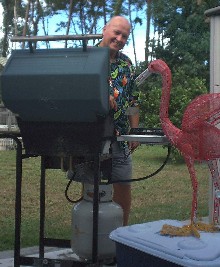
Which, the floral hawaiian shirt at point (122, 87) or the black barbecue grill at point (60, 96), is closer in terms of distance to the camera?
the black barbecue grill at point (60, 96)

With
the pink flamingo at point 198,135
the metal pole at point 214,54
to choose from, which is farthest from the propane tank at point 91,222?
the metal pole at point 214,54

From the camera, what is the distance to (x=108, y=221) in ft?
11.4

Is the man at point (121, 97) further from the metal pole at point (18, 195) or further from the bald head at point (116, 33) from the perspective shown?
the metal pole at point (18, 195)

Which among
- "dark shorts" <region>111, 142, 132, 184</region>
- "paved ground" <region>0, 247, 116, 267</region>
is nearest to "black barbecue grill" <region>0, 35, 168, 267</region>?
"dark shorts" <region>111, 142, 132, 184</region>

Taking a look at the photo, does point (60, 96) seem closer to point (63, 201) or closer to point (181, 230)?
point (181, 230)

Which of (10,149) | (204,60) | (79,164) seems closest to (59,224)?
(79,164)

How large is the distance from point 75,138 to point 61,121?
114mm

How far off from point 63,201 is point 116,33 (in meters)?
4.15

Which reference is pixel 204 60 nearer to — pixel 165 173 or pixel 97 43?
pixel 165 173

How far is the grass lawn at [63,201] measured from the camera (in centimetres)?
549

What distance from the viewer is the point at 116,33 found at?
346cm

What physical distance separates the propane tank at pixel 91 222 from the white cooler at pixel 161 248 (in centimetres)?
36

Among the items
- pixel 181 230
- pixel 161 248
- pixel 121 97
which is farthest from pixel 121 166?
pixel 161 248

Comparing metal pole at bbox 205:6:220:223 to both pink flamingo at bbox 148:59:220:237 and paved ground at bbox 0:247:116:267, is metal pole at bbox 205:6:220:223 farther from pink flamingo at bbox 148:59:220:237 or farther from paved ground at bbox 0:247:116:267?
pink flamingo at bbox 148:59:220:237
